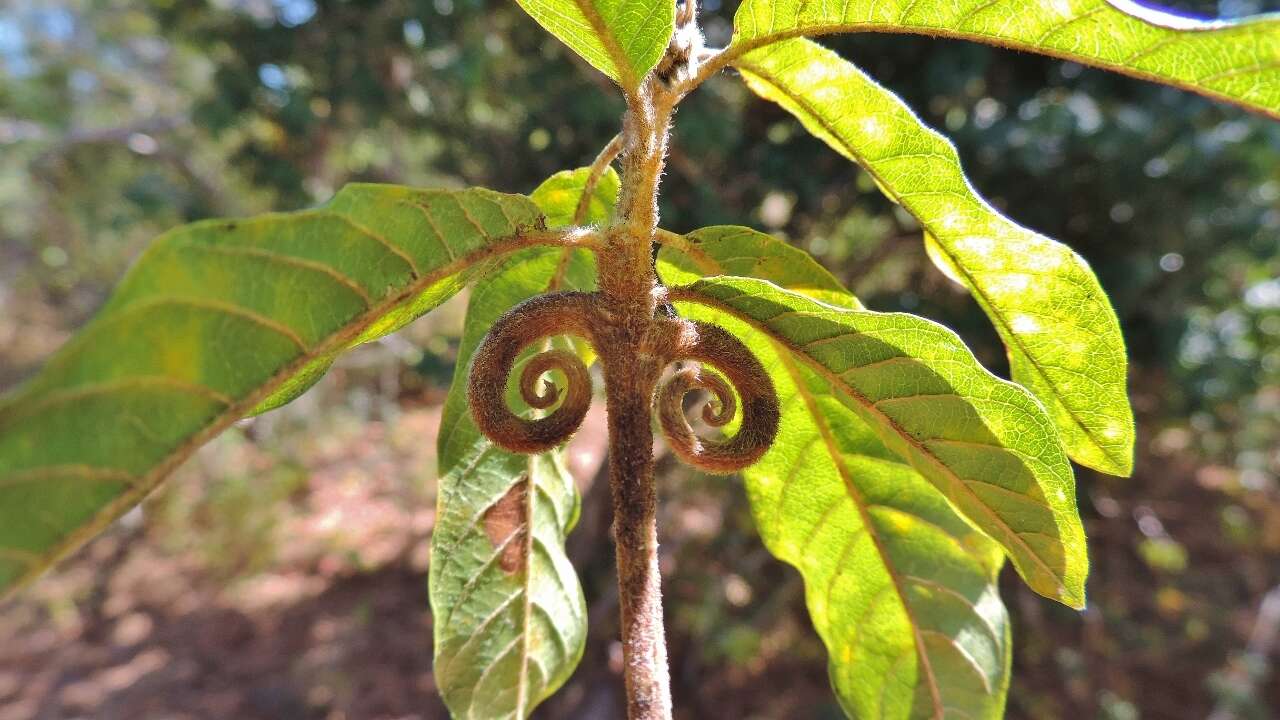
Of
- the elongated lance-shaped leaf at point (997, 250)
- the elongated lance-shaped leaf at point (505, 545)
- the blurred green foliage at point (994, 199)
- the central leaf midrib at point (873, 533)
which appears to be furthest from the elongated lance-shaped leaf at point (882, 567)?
the blurred green foliage at point (994, 199)

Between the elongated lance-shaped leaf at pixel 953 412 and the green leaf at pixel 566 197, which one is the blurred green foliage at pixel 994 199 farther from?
the elongated lance-shaped leaf at pixel 953 412

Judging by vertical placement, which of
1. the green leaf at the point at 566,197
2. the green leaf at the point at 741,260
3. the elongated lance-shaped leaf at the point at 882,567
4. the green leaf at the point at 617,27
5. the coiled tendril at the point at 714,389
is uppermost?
the green leaf at the point at 566,197

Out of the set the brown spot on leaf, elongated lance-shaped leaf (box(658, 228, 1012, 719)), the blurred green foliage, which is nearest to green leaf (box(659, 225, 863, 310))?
elongated lance-shaped leaf (box(658, 228, 1012, 719))

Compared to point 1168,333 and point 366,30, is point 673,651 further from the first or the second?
point 366,30

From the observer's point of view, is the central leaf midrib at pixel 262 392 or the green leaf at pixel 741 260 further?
the green leaf at pixel 741 260

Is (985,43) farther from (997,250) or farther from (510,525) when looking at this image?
(510,525)

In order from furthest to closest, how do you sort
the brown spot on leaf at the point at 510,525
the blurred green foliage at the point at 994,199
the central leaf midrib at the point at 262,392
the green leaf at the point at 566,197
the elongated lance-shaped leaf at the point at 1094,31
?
1. the blurred green foliage at the point at 994,199
2. the brown spot on leaf at the point at 510,525
3. the green leaf at the point at 566,197
4. the elongated lance-shaped leaf at the point at 1094,31
5. the central leaf midrib at the point at 262,392
